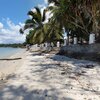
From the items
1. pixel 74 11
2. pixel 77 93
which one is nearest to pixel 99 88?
pixel 77 93

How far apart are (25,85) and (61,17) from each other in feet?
45.1

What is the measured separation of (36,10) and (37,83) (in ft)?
85.0

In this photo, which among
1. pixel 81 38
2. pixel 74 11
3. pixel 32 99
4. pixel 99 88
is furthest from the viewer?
pixel 81 38

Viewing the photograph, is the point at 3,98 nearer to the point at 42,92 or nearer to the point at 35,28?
the point at 42,92

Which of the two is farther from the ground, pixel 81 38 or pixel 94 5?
pixel 94 5

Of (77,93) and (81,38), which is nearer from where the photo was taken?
(77,93)

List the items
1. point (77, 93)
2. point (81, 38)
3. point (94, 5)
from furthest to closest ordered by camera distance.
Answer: point (81, 38), point (94, 5), point (77, 93)

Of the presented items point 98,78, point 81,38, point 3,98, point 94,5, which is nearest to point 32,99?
point 3,98

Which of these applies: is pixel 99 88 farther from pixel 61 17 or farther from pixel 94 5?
pixel 61 17

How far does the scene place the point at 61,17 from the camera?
856 inches

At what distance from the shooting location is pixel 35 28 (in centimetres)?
3425

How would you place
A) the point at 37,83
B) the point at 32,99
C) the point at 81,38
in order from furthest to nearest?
the point at 81,38 → the point at 37,83 → the point at 32,99

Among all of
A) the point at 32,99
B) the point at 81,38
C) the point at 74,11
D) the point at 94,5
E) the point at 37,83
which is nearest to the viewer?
the point at 32,99

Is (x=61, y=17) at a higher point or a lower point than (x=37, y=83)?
higher
